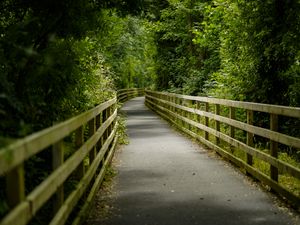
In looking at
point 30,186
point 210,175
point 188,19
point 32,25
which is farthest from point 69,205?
point 188,19

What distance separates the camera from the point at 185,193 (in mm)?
6926

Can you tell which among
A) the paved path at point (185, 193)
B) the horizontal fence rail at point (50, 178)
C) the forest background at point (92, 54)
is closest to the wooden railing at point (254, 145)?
the paved path at point (185, 193)

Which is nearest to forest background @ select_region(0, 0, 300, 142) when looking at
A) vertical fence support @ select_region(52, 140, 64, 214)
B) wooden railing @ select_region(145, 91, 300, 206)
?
vertical fence support @ select_region(52, 140, 64, 214)

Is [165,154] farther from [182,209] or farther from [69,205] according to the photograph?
[69,205]

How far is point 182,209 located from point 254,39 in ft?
20.2

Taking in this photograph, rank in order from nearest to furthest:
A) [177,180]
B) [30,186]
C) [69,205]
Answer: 1. [69,205]
2. [30,186]
3. [177,180]

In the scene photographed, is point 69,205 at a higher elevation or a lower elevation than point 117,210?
higher

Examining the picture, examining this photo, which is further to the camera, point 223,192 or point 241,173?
point 241,173

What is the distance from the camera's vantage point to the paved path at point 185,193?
5.66 metres

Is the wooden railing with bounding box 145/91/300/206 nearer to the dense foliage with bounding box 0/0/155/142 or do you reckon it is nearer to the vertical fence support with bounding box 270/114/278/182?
the vertical fence support with bounding box 270/114/278/182

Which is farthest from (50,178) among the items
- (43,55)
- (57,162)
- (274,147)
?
(274,147)

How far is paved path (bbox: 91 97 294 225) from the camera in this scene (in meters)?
5.66

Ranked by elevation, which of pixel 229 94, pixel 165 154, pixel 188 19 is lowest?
pixel 165 154

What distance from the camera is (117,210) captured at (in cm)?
605
